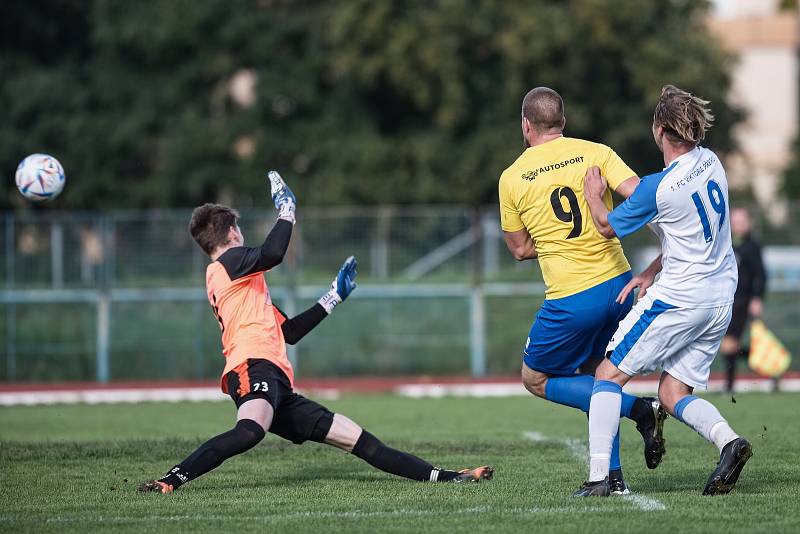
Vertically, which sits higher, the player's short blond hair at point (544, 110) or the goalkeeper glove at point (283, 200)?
the player's short blond hair at point (544, 110)

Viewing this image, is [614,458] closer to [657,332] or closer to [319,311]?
[657,332]

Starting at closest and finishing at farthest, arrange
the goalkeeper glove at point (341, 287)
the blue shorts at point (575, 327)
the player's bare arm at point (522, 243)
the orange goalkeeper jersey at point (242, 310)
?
1. the blue shorts at point (575, 327)
2. the player's bare arm at point (522, 243)
3. the orange goalkeeper jersey at point (242, 310)
4. the goalkeeper glove at point (341, 287)

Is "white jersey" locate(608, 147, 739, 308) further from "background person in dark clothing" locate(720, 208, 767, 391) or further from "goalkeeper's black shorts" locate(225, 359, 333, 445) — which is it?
"background person in dark clothing" locate(720, 208, 767, 391)

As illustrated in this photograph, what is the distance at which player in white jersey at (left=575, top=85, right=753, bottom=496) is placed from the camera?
6.44m

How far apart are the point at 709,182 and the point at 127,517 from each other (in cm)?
353

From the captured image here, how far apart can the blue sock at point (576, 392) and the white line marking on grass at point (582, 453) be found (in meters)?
0.55

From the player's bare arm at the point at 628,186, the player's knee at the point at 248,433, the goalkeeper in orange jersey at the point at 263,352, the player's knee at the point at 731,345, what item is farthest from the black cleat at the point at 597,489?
the player's knee at the point at 731,345

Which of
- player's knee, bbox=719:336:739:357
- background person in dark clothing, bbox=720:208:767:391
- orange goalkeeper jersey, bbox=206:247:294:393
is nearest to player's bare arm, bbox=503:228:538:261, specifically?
orange goalkeeper jersey, bbox=206:247:294:393

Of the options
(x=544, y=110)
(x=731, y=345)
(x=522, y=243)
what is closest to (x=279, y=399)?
(x=522, y=243)

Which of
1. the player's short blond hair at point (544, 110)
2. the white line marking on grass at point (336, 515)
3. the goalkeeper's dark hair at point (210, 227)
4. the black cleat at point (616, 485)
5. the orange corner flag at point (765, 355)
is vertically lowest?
the orange corner flag at point (765, 355)

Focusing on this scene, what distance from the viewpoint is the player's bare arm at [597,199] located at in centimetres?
659

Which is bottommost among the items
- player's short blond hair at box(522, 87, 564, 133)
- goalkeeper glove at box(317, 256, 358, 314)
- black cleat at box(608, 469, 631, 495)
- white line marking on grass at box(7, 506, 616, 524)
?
white line marking on grass at box(7, 506, 616, 524)

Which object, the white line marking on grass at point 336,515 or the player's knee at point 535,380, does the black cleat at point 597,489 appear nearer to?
the white line marking on grass at point 336,515

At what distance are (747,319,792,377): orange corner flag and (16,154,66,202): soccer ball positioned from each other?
438 inches
